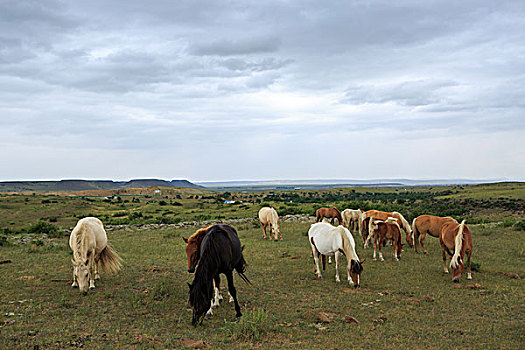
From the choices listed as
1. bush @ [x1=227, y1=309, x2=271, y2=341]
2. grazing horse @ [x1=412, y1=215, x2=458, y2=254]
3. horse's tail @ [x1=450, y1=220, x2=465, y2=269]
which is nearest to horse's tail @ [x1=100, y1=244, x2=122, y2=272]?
bush @ [x1=227, y1=309, x2=271, y2=341]

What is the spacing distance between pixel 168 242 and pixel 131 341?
1329 cm

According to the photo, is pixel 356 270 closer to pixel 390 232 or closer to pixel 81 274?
pixel 390 232

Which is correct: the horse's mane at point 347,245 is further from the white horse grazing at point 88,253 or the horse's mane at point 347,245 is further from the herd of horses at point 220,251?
the white horse grazing at point 88,253

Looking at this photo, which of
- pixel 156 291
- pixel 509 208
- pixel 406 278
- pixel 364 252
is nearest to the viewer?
pixel 156 291

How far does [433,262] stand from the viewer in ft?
44.5

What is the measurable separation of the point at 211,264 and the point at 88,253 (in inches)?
197

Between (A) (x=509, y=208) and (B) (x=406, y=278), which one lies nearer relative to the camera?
(B) (x=406, y=278)

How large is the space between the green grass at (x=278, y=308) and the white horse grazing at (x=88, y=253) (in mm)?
396

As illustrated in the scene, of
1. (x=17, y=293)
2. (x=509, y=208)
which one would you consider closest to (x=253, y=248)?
(x=17, y=293)

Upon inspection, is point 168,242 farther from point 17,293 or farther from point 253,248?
point 17,293

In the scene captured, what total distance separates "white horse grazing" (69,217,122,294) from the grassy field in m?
0.41

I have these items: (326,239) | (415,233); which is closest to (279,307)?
(326,239)

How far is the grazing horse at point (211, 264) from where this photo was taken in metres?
6.89

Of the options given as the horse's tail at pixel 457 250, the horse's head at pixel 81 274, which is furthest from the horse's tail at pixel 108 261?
the horse's tail at pixel 457 250
